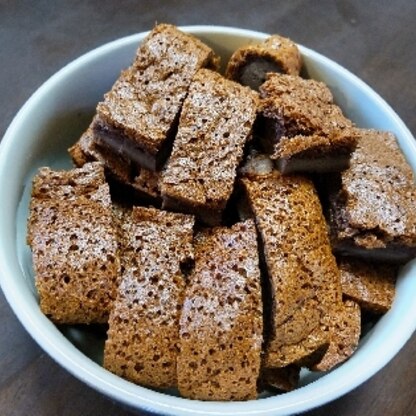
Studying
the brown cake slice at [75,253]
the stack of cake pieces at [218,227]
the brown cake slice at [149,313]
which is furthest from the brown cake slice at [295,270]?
the brown cake slice at [75,253]

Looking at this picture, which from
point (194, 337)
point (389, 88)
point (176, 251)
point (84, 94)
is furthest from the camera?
point (389, 88)

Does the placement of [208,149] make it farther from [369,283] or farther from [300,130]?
[369,283]

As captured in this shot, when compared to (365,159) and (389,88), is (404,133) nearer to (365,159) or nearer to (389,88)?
(365,159)

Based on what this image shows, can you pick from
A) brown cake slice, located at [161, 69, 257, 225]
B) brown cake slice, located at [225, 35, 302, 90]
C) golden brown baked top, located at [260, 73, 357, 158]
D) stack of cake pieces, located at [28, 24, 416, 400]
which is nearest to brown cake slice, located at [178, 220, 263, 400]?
stack of cake pieces, located at [28, 24, 416, 400]

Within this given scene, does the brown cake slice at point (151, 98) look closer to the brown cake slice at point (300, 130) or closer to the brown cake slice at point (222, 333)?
the brown cake slice at point (300, 130)

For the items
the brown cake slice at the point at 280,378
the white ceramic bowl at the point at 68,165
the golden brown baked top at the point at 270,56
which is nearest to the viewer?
the white ceramic bowl at the point at 68,165

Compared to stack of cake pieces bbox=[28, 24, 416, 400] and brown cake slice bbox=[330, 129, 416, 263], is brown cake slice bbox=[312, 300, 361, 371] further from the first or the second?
brown cake slice bbox=[330, 129, 416, 263]

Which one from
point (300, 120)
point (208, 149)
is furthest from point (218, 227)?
point (300, 120)

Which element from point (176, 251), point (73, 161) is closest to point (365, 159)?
point (176, 251)
